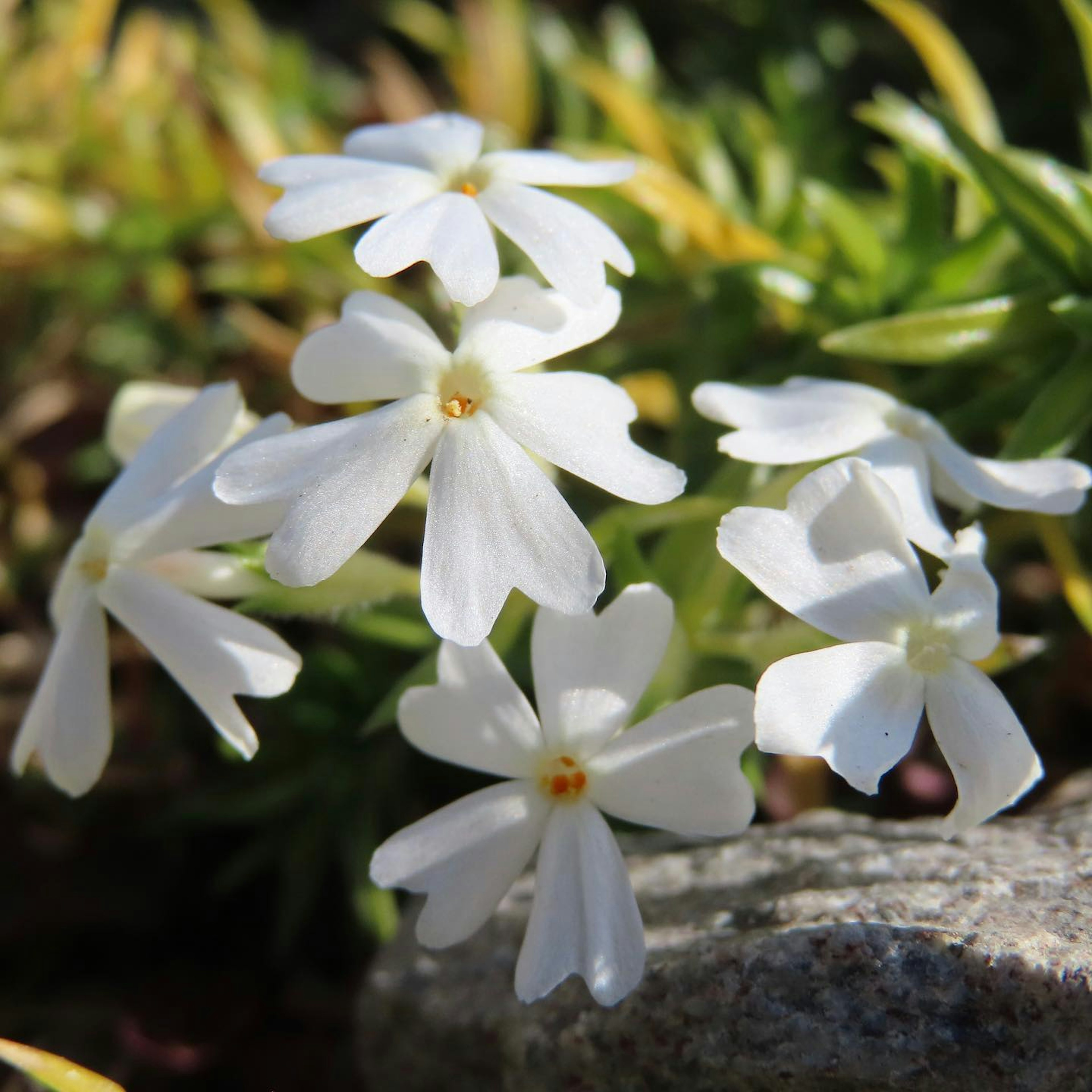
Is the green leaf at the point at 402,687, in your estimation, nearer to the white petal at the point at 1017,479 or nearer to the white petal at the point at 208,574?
the white petal at the point at 208,574

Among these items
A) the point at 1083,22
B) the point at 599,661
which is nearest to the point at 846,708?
the point at 599,661

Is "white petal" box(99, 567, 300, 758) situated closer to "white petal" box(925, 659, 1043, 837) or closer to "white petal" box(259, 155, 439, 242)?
"white petal" box(259, 155, 439, 242)

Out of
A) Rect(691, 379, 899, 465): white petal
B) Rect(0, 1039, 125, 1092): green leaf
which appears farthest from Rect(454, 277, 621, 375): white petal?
Rect(0, 1039, 125, 1092): green leaf

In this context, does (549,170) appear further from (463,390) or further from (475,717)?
(475,717)

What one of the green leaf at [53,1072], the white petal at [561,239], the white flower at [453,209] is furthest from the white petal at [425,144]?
the green leaf at [53,1072]

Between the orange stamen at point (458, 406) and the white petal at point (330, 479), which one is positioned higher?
the orange stamen at point (458, 406)
